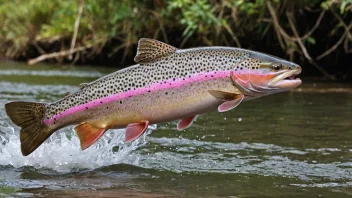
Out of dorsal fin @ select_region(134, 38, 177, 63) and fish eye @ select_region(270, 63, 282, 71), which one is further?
dorsal fin @ select_region(134, 38, 177, 63)

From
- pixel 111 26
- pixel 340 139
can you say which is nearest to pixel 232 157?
pixel 340 139

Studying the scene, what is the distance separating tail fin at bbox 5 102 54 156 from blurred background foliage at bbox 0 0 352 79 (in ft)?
25.8

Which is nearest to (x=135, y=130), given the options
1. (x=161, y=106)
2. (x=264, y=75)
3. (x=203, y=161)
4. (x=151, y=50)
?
(x=161, y=106)

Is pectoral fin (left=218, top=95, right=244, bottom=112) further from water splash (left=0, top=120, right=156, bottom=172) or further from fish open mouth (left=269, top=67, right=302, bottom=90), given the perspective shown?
water splash (left=0, top=120, right=156, bottom=172)

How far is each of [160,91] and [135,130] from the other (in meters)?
0.30

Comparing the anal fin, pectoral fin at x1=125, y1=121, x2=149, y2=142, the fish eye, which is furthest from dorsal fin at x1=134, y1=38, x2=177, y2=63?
the fish eye

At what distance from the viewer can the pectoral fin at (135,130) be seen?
5.05 m

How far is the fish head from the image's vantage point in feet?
15.9

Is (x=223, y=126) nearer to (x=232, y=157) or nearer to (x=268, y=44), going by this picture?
(x=232, y=157)

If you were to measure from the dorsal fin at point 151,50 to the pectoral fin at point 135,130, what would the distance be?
1.32ft

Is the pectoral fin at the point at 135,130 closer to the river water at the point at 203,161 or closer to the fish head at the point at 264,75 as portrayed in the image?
the river water at the point at 203,161

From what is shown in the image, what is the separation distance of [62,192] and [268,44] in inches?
466

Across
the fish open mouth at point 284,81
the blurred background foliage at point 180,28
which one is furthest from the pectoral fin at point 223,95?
the blurred background foliage at point 180,28

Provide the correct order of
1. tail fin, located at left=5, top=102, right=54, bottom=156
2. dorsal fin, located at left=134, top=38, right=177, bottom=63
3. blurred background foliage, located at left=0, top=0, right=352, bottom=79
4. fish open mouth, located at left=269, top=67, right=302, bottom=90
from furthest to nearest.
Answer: blurred background foliage, located at left=0, top=0, right=352, bottom=79 → tail fin, located at left=5, top=102, right=54, bottom=156 → dorsal fin, located at left=134, top=38, right=177, bottom=63 → fish open mouth, located at left=269, top=67, right=302, bottom=90
